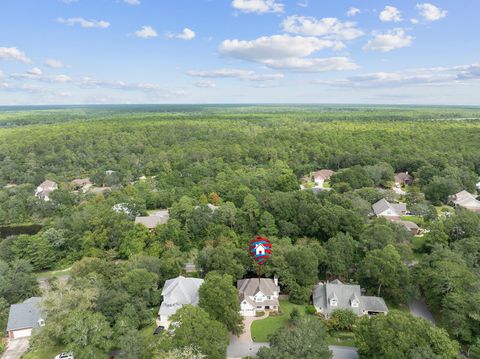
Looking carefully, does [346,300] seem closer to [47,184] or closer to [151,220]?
[151,220]

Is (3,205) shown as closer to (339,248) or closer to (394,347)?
(339,248)

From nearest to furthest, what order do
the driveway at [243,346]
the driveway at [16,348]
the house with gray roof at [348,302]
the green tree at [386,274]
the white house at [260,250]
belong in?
the driveway at [243,346] → the driveway at [16,348] → the house with gray roof at [348,302] → the green tree at [386,274] → the white house at [260,250]

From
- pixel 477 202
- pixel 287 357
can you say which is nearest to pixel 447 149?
pixel 477 202

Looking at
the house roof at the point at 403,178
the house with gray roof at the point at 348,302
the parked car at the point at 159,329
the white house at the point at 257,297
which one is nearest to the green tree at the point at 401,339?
the house with gray roof at the point at 348,302

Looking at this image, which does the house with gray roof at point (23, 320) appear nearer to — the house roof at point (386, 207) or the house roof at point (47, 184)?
the house roof at point (386, 207)

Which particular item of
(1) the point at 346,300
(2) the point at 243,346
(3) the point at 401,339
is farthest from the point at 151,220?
(3) the point at 401,339
